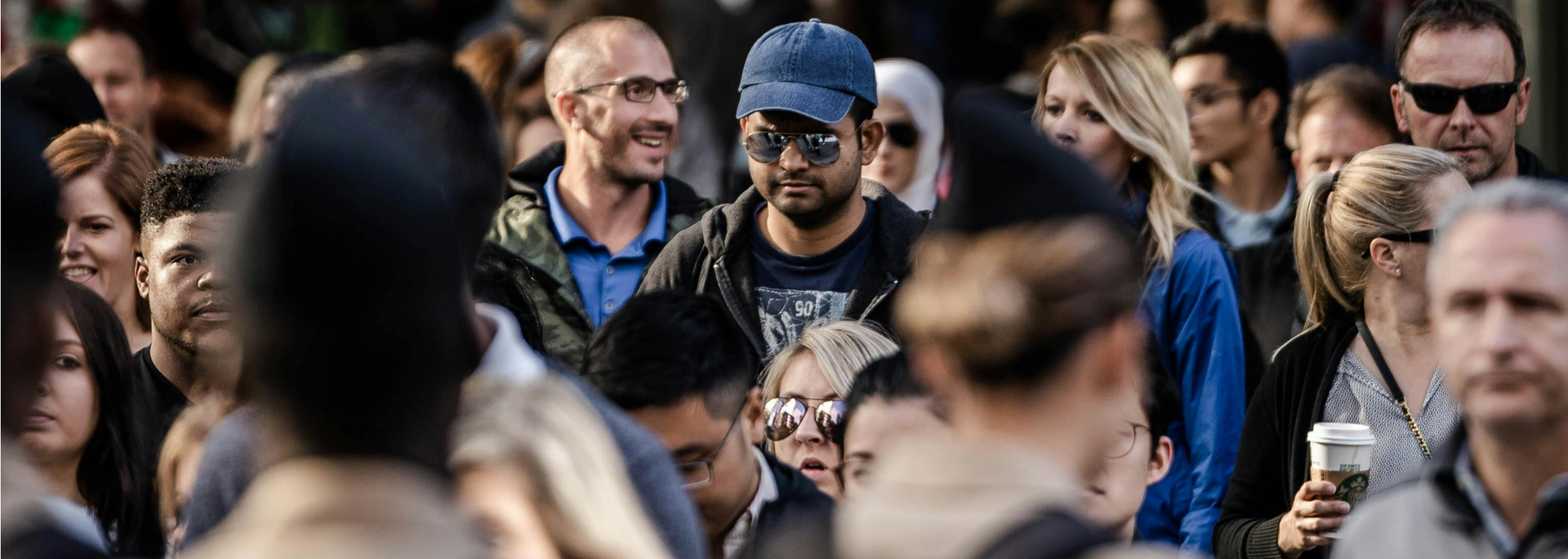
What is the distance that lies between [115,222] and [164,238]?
2.27ft

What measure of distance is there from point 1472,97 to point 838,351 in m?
2.17

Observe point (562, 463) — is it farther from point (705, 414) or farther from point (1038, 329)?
point (705, 414)

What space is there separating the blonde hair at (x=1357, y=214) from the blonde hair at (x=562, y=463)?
8.43 ft

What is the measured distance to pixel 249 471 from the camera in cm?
244

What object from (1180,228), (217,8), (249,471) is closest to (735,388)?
(249,471)

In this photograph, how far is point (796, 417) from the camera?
3.86 m

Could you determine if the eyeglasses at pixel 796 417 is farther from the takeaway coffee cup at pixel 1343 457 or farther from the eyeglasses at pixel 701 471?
the takeaway coffee cup at pixel 1343 457

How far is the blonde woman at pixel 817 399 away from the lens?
3.82 metres

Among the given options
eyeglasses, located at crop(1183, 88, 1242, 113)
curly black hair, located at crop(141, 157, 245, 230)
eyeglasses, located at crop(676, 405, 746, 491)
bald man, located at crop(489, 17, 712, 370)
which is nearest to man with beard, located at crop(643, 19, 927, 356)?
bald man, located at crop(489, 17, 712, 370)

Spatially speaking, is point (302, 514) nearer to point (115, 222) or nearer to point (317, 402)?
point (317, 402)

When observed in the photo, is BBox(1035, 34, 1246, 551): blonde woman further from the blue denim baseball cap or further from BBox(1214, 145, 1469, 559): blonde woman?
the blue denim baseball cap

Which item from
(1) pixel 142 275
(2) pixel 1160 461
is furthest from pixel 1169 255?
(1) pixel 142 275

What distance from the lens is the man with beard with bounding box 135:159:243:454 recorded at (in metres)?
3.92

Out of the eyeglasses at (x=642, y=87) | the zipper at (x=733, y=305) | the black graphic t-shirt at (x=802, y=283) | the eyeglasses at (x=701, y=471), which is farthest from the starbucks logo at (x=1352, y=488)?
the eyeglasses at (x=642, y=87)
